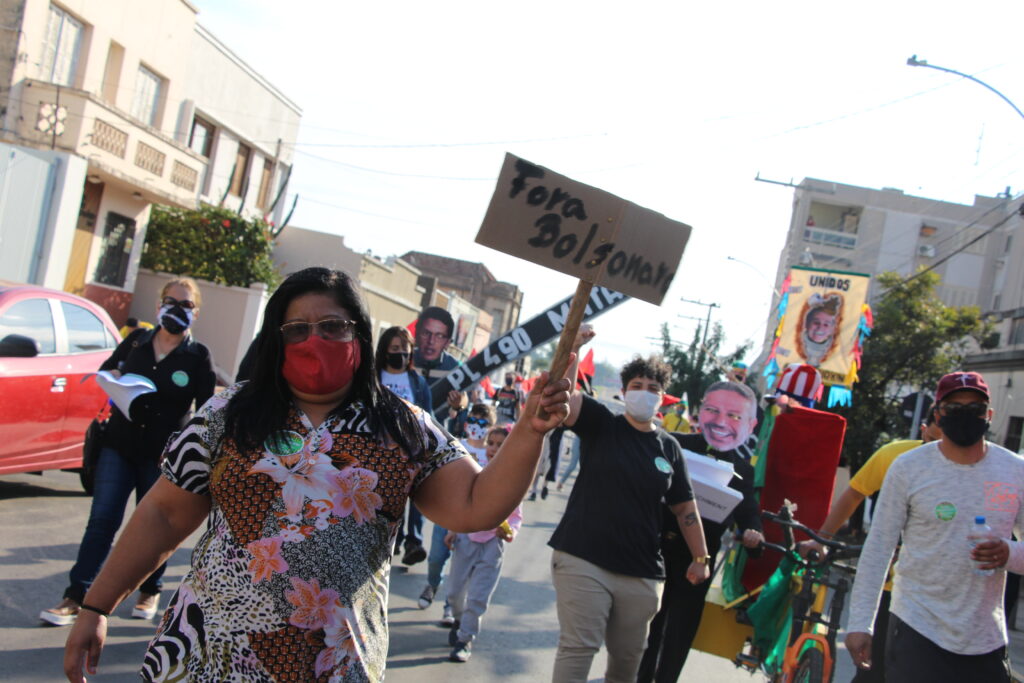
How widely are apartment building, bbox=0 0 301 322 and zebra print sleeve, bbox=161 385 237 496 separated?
1626 cm

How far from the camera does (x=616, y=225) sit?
2820 millimetres

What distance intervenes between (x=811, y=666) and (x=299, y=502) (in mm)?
3801

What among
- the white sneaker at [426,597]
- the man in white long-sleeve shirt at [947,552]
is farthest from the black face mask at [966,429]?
the white sneaker at [426,597]

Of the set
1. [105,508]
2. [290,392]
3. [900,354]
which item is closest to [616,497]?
[290,392]

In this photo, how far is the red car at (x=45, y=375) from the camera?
7348 millimetres

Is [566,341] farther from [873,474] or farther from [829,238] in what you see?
[829,238]

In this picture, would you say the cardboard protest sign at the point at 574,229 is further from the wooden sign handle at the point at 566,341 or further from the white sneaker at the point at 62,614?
the white sneaker at the point at 62,614

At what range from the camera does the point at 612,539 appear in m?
4.71

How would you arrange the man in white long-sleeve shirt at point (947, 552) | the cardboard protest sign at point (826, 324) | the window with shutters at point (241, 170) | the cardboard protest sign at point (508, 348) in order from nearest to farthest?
the man in white long-sleeve shirt at point (947, 552), the cardboard protest sign at point (508, 348), the cardboard protest sign at point (826, 324), the window with shutters at point (241, 170)

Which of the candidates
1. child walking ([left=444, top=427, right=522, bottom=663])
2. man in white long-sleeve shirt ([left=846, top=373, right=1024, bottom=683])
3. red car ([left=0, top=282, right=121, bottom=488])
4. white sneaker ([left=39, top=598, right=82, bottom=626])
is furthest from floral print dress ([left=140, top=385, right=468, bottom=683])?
red car ([left=0, top=282, right=121, bottom=488])

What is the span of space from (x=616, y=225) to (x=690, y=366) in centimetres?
4613

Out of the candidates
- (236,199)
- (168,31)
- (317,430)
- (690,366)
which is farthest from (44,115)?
(690,366)

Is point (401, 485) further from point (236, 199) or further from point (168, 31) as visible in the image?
point (236, 199)

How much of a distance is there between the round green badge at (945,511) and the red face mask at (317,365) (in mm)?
2574
